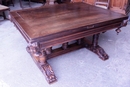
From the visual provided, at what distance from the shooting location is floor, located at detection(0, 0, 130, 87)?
1.64 m

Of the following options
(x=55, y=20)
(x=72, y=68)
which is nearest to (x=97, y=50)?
(x=72, y=68)

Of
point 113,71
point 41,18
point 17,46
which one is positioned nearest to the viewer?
point 41,18

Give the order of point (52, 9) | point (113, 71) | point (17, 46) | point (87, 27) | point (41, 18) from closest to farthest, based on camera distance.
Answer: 1. point (87, 27)
2. point (41, 18)
3. point (113, 71)
4. point (52, 9)
5. point (17, 46)

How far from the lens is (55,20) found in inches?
62.2


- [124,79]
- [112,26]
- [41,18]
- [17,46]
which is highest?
[41,18]

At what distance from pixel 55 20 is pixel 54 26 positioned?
0.19 m

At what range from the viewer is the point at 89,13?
1858mm

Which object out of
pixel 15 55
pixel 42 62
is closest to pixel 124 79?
pixel 42 62

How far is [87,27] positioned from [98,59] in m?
0.78

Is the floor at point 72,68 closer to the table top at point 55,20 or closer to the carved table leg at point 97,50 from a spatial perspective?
the carved table leg at point 97,50

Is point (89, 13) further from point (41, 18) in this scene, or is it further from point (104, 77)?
point (104, 77)

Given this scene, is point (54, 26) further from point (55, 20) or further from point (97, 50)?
point (97, 50)

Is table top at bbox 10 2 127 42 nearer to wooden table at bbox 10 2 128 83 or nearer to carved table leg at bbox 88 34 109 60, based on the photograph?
wooden table at bbox 10 2 128 83

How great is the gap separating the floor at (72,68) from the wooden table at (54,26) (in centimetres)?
12
